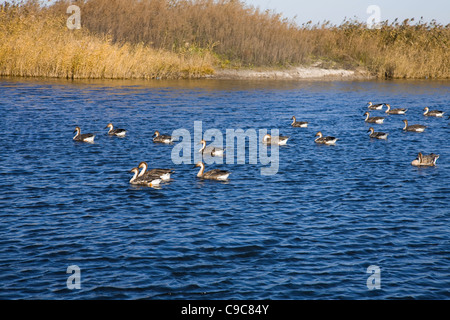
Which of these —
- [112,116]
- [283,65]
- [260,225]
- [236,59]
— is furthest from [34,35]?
[260,225]

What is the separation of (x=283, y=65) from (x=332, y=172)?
3569cm

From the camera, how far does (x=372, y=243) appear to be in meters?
13.4

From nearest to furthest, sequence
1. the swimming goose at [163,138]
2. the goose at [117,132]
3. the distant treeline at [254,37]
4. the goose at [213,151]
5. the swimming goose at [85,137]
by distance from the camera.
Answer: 1. the goose at [213,151]
2. the swimming goose at [85,137]
3. the swimming goose at [163,138]
4. the goose at [117,132]
5. the distant treeline at [254,37]

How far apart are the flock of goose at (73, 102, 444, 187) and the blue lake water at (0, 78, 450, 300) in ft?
1.14

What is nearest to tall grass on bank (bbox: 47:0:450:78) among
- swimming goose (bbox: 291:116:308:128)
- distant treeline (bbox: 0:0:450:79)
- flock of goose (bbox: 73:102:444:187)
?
distant treeline (bbox: 0:0:450:79)

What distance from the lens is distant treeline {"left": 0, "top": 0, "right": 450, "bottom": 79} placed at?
50.8m

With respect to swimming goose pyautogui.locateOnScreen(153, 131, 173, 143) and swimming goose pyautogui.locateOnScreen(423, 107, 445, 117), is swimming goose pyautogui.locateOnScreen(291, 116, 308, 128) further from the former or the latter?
swimming goose pyautogui.locateOnScreen(423, 107, 445, 117)

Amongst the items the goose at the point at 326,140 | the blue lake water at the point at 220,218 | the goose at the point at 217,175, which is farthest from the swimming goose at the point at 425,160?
the goose at the point at 217,175

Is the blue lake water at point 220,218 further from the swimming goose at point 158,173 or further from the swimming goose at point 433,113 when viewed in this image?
the swimming goose at point 433,113

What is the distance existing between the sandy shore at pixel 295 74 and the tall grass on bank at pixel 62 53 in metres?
5.04

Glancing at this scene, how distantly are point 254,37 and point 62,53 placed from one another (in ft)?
61.5

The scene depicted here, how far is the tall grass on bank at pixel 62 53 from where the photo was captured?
137 feet
